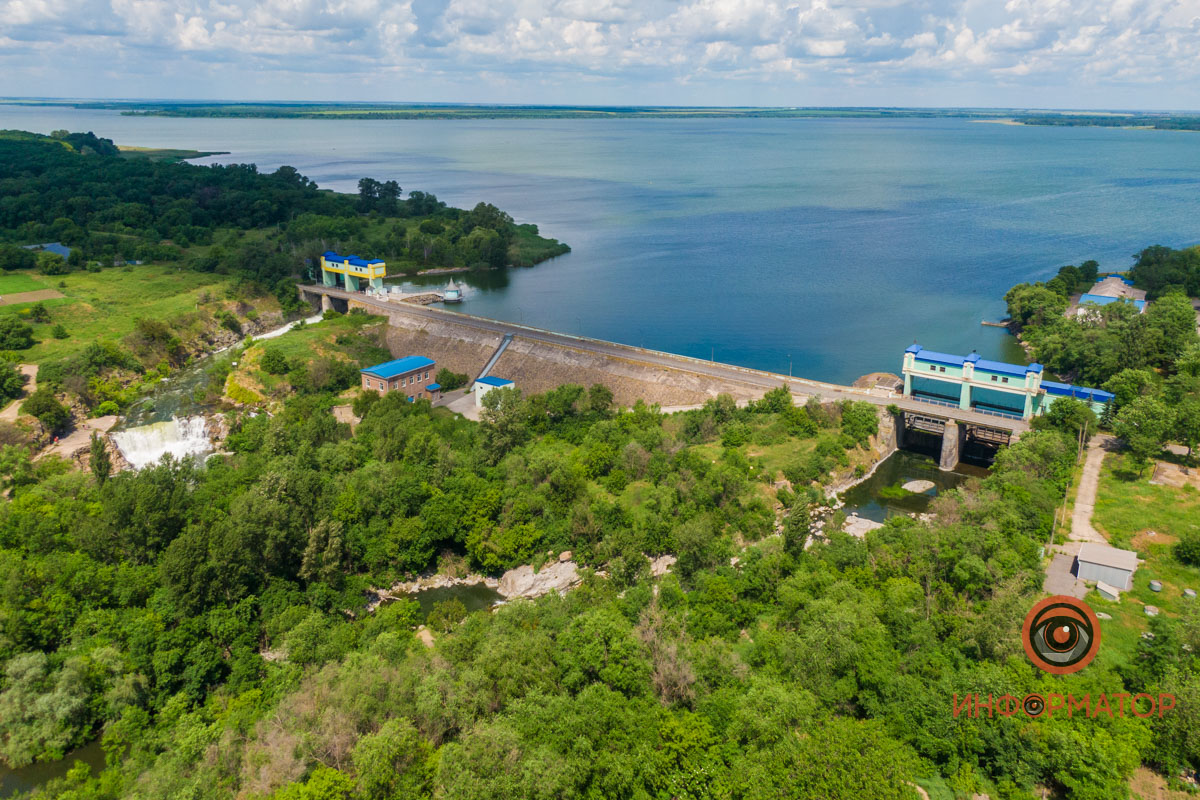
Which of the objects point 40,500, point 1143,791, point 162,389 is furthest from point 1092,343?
point 162,389

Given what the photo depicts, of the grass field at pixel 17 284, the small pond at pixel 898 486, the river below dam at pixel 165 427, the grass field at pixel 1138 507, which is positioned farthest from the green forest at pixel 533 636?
the grass field at pixel 17 284

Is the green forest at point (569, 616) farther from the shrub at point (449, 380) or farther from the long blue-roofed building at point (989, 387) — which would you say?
the shrub at point (449, 380)

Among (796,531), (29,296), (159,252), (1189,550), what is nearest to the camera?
(1189,550)

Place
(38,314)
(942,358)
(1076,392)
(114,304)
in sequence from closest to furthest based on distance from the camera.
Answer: (1076,392) → (942,358) → (38,314) → (114,304)

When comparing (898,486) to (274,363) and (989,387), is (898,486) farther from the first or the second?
(274,363)

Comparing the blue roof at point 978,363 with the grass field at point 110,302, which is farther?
the grass field at point 110,302

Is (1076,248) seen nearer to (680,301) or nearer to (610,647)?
(680,301)

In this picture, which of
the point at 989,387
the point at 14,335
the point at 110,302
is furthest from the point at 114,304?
the point at 989,387
